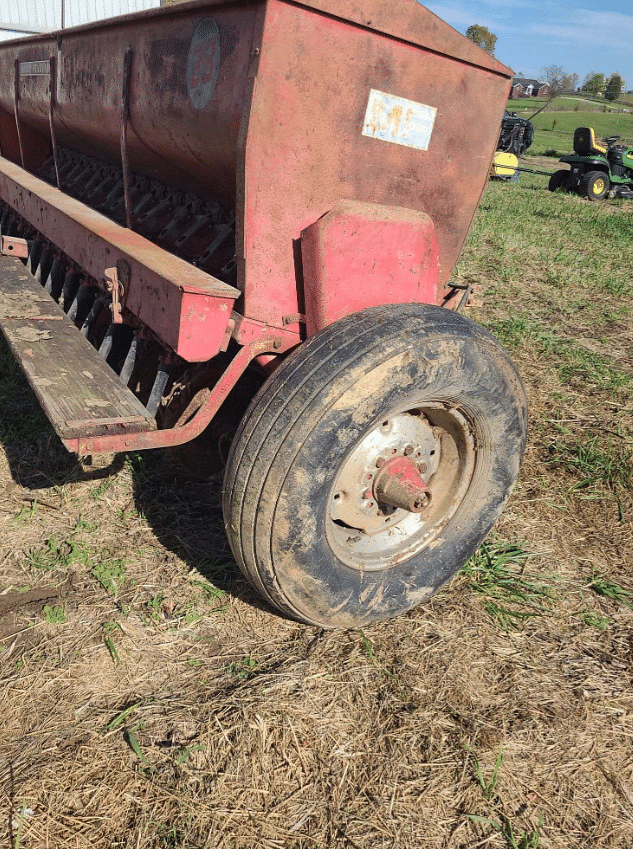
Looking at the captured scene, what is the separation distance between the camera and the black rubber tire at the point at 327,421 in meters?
1.71

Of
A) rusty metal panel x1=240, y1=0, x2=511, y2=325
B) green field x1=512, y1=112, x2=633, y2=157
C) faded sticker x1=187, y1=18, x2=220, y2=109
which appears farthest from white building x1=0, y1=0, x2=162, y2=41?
rusty metal panel x1=240, y1=0, x2=511, y2=325

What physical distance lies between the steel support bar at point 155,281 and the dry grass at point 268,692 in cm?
89

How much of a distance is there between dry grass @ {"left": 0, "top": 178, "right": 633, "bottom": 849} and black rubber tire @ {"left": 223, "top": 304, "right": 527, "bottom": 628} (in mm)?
290

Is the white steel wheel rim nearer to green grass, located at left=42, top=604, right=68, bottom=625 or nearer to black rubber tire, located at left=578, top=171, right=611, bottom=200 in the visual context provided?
green grass, located at left=42, top=604, right=68, bottom=625

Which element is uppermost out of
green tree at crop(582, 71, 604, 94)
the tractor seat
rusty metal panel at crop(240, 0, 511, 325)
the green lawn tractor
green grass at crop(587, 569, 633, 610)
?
green tree at crop(582, 71, 604, 94)

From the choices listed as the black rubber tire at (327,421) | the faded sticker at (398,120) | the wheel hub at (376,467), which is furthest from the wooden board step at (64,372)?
the faded sticker at (398,120)

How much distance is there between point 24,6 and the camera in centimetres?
1564

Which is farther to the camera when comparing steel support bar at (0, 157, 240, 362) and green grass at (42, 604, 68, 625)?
green grass at (42, 604, 68, 625)

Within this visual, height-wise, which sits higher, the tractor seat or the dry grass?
the tractor seat

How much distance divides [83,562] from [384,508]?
3.70 feet

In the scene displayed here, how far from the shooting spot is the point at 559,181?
1421 centimetres

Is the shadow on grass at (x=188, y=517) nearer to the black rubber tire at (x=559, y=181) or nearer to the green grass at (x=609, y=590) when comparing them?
the green grass at (x=609, y=590)

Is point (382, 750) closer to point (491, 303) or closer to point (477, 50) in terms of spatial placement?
point (477, 50)

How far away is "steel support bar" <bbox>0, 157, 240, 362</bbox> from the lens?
1.86 meters
